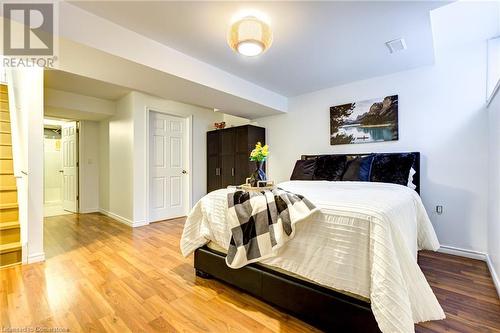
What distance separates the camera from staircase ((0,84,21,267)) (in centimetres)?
232

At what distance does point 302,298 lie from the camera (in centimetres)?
143

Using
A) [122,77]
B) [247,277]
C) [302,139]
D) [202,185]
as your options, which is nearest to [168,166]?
[202,185]

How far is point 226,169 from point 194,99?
5.42 ft

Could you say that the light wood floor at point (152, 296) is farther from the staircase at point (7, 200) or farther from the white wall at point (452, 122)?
the white wall at point (452, 122)

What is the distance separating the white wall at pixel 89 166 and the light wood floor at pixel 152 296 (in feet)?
8.10

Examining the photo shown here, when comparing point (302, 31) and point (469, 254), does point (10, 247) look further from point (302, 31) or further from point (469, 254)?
point (469, 254)

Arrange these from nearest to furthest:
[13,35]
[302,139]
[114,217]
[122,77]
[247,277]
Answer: [247,277] < [13,35] < [122,77] < [302,139] < [114,217]

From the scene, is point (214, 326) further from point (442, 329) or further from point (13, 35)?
point (13, 35)

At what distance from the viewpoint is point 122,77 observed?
2.60 meters

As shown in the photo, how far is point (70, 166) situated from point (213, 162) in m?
3.38

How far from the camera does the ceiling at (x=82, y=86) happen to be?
130 inches

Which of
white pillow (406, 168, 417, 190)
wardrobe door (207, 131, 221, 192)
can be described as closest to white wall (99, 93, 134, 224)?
wardrobe door (207, 131, 221, 192)

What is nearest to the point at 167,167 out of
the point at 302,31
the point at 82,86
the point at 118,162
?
the point at 118,162

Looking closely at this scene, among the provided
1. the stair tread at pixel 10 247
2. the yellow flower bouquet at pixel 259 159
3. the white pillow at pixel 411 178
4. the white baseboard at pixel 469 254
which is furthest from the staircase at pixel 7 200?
the white baseboard at pixel 469 254
